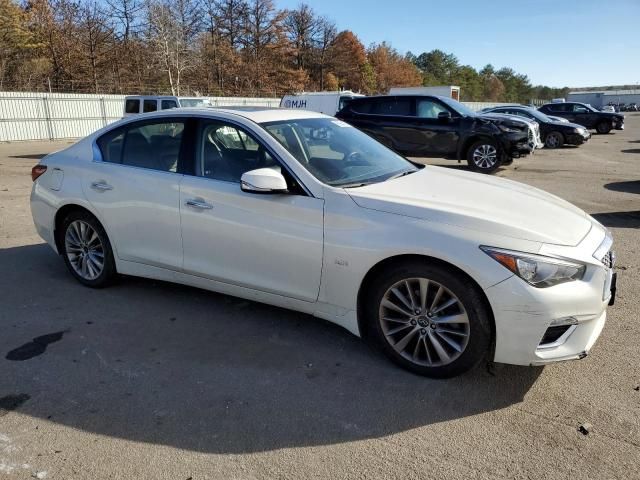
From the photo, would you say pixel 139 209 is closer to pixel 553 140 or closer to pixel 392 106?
pixel 392 106

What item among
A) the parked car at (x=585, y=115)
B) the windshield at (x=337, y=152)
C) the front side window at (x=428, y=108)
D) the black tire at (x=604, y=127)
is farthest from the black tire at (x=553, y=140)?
the windshield at (x=337, y=152)

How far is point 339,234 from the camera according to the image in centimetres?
336

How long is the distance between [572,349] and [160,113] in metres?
3.58

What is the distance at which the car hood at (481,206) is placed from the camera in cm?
307

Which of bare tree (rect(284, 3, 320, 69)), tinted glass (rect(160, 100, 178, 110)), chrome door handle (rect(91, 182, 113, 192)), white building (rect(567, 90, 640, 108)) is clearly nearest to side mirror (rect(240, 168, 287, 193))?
chrome door handle (rect(91, 182, 113, 192))

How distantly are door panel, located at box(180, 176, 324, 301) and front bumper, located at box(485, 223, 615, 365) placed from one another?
1.18 m

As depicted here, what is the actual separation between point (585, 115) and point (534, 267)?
1114 inches

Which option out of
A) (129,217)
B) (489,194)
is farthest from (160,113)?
(489,194)

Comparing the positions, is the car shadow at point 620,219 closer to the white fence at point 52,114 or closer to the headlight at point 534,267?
the headlight at point 534,267

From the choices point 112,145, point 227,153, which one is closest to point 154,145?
point 112,145

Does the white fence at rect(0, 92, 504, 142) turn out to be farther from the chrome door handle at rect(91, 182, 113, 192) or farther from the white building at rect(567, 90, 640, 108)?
the white building at rect(567, 90, 640, 108)

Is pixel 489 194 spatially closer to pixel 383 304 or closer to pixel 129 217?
pixel 383 304

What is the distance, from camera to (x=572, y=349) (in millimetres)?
2971

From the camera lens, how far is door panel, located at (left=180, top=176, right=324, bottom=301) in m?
3.49
